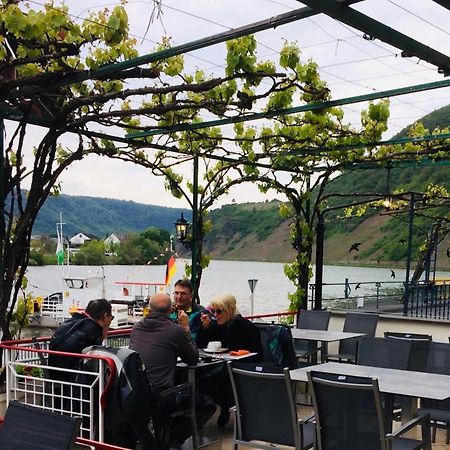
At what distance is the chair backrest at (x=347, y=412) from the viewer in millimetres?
3252

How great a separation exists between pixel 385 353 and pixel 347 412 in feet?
6.33

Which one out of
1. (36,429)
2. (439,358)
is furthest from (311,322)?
(36,429)

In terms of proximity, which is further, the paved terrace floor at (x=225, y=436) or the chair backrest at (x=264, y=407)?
the paved terrace floor at (x=225, y=436)

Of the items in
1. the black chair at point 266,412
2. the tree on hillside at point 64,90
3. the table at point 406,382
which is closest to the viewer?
the black chair at point 266,412

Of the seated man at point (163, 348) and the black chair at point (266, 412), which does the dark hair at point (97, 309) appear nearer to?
the seated man at point (163, 348)

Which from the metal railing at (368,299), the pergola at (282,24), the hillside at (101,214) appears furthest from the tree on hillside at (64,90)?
the hillside at (101,214)

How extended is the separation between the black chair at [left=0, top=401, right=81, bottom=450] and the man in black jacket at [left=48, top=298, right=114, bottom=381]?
1.42m

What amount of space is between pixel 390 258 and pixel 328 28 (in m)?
27.5

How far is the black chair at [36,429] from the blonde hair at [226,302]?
2686 mm

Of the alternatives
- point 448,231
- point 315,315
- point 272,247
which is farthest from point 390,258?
point 315,315

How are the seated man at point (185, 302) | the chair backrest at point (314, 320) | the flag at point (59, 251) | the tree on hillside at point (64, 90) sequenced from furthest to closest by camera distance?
the flag at point (59, 251) < the chair backrest at point (314, 320) < the seated man at point (185, 302) < the tree on hillside at point (64, 90)

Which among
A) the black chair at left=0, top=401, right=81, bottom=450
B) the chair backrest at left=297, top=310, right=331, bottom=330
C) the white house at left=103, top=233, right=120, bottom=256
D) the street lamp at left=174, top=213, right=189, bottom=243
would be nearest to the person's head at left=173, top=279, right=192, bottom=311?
the chair backrest at left=297, top=310, right=331, bottom=330

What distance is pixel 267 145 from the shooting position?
9.47 metres

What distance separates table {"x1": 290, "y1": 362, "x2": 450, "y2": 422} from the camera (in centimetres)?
381
